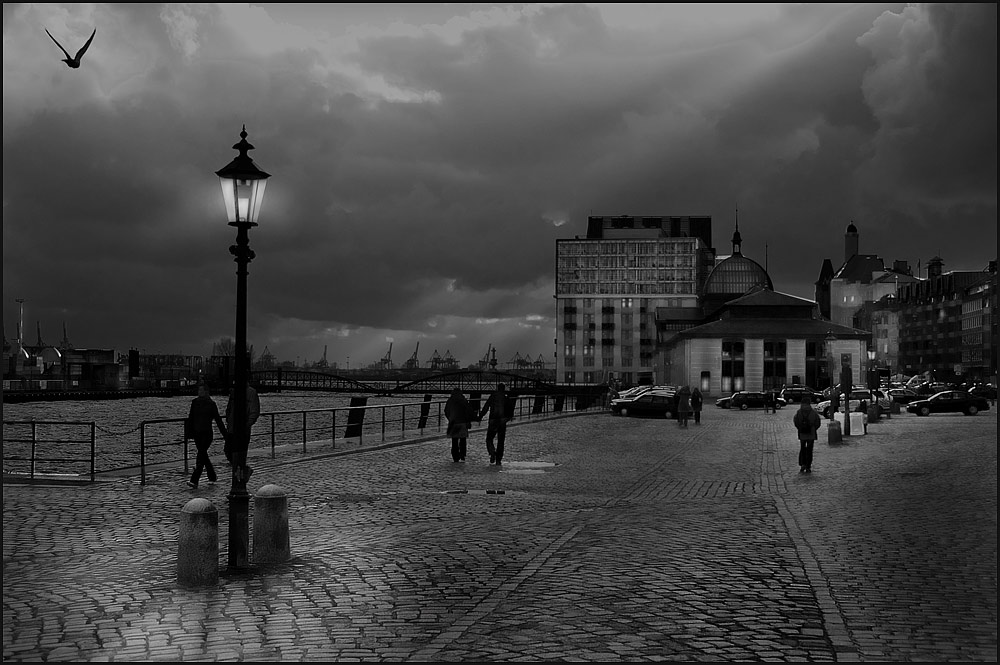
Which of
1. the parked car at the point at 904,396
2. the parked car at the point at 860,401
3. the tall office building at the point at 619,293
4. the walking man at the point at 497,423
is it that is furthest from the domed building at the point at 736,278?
the walking man at the point at 497,423

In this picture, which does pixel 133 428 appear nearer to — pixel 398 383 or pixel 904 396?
pixel 904 396

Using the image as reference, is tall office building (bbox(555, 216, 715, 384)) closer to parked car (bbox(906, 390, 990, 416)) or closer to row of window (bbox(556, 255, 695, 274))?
row of window (bbox(556, 255, 695, 274))

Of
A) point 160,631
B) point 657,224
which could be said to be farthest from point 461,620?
point 657,224

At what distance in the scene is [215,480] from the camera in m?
19.3

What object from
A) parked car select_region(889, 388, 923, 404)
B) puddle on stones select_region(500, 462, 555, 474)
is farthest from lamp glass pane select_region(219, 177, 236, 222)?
parked car select_region(889, 388, 923, 404)

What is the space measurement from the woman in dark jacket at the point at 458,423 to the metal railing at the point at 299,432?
9.70 ft

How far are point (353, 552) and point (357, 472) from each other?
10.5 meters

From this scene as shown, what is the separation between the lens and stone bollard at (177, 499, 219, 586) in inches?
372

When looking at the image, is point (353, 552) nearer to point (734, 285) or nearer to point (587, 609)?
point (587, 609)

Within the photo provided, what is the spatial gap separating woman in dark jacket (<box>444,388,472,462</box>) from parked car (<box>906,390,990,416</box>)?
3982 cm

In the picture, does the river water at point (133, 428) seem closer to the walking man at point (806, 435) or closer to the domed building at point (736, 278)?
the walking man at point (806, 435)

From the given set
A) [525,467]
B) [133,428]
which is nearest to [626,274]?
[133,428]

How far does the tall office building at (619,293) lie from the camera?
561ft

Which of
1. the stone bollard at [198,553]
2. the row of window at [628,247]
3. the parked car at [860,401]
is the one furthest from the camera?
the row of window at [628,247]
